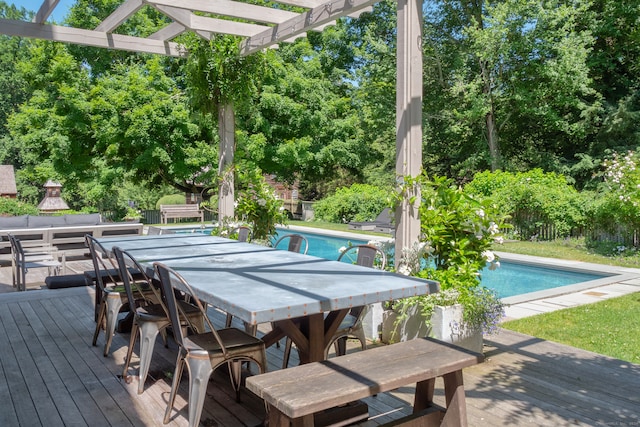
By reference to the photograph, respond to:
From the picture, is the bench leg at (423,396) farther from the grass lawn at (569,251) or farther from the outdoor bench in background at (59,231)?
the grass lawn at (569,251)

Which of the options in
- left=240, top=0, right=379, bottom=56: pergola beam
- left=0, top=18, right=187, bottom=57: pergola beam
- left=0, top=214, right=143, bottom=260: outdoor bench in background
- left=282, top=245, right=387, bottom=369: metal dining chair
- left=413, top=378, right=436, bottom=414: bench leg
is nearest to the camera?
left=413, top=378, right=436, bottom=414: bench leg

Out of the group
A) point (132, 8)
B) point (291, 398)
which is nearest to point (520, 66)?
point (132, 8)

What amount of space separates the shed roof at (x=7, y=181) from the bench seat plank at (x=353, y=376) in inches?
1229

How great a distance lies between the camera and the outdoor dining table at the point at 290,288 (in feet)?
7.44

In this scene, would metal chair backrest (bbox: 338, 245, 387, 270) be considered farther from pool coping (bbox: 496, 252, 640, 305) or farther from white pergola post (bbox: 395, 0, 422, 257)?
pool coping (bbox: 496, 252, 640, 305)

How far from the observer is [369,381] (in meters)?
2.04

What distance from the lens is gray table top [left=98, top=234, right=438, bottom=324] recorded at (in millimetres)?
2258

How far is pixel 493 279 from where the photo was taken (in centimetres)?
861

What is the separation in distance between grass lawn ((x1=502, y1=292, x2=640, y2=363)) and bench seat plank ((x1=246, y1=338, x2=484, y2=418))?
225 cm

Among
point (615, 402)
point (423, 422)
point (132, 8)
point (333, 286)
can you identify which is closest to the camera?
point (423, 422)

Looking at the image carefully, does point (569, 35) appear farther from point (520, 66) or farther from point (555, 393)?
point (555, 393)

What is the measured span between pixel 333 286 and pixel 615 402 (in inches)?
71.4

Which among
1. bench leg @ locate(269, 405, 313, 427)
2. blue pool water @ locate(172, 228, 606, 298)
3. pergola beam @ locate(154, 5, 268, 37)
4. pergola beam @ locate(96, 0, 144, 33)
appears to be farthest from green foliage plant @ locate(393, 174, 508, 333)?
blue pool water @ locate(172, 228, 606, 298)

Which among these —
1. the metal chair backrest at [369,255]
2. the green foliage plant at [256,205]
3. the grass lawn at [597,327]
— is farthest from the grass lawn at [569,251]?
the metal chair backrest at [369,255]
